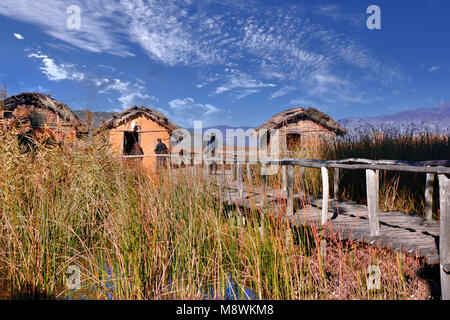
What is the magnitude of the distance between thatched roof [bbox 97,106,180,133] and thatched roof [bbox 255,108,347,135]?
17.9ft

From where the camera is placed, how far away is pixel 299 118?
60.7 ft

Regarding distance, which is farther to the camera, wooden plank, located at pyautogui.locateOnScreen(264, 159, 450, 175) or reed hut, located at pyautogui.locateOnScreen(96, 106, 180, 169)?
reed hut, located at pyautogui.locateOnScreen(96, 106, 180, 169)

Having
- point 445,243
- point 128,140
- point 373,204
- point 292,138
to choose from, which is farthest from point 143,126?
point 445,243

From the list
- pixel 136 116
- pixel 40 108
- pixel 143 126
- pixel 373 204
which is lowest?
pixel 373 204

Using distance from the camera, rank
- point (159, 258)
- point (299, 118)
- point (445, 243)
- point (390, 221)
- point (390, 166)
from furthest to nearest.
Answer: point (299, 118) < point (390, 221) < point (390, 166) < point (159, 258) < point (445, 243)

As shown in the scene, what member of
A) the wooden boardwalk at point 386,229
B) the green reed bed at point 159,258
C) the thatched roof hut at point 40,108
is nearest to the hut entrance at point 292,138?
the thatched roof hut at point 40,108

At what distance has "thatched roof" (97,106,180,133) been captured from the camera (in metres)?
17.9

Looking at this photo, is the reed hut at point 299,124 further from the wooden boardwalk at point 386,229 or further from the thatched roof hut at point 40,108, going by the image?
the wooden boardwalk at point 386,229

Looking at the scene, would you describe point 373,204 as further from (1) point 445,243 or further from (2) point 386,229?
(1) point 445,243

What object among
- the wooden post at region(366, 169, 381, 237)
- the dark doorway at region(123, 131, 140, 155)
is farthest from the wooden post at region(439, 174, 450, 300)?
the dark doorway at region(123, 131, 140, 155)

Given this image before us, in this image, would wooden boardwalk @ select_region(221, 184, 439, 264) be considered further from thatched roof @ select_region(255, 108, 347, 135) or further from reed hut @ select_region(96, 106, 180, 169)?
reed hut @ select_region(96, 106, 180, 169)

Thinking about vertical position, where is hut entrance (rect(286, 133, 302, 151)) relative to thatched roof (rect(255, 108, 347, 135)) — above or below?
below

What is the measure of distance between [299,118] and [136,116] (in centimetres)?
961
